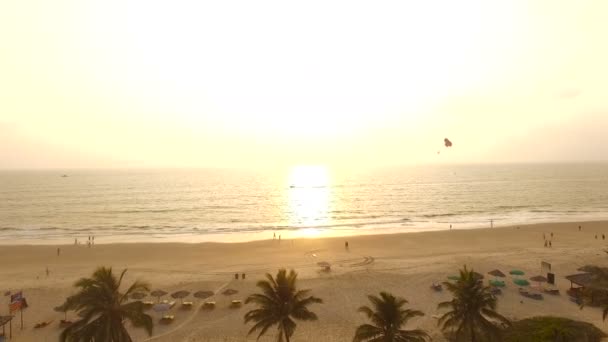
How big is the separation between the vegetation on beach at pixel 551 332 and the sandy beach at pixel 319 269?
4.80 meters

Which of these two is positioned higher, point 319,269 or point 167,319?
point 319,269

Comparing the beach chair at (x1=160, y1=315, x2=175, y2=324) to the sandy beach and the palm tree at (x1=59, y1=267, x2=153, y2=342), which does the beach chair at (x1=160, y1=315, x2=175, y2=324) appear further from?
the palm tree at (x1=59, y1=267, x2=153, y2=342)

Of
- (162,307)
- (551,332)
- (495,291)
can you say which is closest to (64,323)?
(162,307)

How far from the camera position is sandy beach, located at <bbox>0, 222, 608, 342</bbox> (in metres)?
31.6

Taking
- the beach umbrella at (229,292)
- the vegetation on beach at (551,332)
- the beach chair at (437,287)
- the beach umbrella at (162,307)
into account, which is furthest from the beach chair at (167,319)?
the vegetation on beach at (551,332)

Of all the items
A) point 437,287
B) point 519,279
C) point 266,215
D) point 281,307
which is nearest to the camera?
point 281,307

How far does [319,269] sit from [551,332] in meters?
28.2

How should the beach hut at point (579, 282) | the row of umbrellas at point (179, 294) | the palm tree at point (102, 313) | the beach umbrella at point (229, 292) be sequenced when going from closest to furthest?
1. the palm tree at point (102, 313)
2. the beach hut at point (579, 282)
3. the row of umbrellas at point (179, 294)
4. the beach umbrella at point (229, 292)

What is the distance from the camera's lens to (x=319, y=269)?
47.1m

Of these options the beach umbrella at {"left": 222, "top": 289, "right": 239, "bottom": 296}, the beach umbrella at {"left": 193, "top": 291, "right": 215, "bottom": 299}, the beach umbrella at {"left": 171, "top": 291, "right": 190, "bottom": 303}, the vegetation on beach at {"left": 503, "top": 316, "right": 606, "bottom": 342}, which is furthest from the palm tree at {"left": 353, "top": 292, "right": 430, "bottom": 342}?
the beach umbrella at {"left": 171, "top": 291, "right": 190, "bottom": 303}

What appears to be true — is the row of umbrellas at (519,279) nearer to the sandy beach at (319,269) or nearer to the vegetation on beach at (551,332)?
the sandy beach at (319,269)

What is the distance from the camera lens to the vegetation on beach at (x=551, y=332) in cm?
2111

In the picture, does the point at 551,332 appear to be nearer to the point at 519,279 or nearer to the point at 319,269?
the point at 519,279

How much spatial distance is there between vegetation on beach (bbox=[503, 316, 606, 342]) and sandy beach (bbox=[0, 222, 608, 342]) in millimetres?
4798
